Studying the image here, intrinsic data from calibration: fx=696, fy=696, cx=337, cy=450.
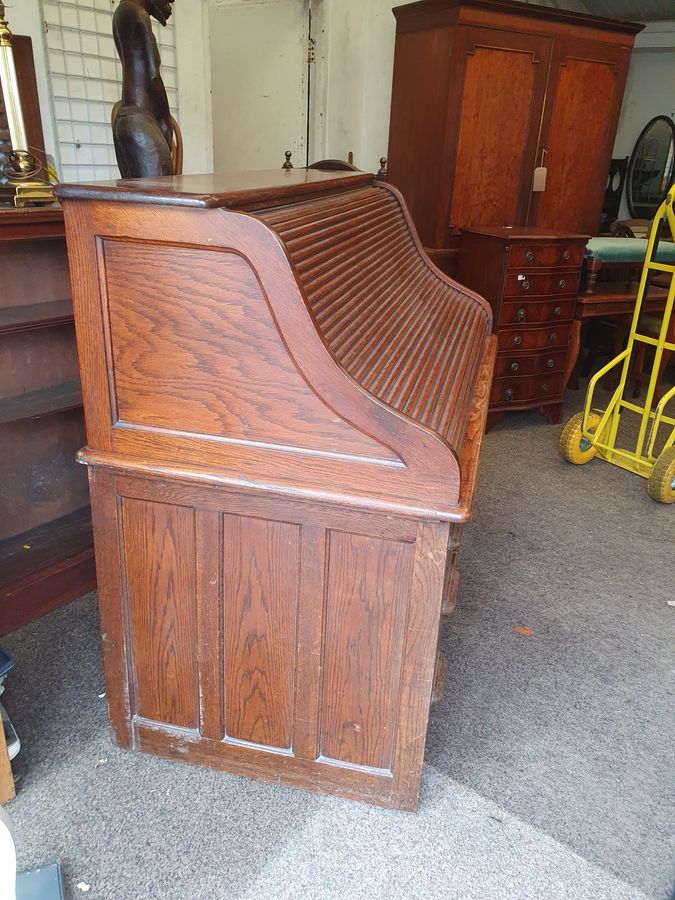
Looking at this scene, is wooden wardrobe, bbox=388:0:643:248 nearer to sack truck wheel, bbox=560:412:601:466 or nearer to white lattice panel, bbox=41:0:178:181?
sack truck wheel, bbox=560:412:601:466

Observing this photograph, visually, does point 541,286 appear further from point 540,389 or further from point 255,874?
point 255,874

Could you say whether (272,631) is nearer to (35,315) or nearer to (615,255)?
(35,315)

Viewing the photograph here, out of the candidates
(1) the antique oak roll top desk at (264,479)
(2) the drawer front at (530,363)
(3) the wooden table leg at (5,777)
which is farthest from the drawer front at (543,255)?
(3) the wooden table leg at (5,777)

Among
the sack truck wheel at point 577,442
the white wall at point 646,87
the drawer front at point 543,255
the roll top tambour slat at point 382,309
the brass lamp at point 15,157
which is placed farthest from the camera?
the white wall at point 646,87

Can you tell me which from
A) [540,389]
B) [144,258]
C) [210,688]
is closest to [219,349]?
[144,258]

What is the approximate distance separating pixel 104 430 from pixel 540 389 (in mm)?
3033

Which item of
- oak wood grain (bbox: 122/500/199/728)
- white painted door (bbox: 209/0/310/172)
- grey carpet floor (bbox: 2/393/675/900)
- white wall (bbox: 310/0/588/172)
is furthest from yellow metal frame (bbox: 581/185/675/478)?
white painted door (bbox: 209/0/310/172)

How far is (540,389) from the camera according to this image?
3.93m

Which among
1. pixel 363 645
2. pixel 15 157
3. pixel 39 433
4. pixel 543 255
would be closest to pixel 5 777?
pixel 363 645

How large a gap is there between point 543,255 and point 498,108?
1342mm

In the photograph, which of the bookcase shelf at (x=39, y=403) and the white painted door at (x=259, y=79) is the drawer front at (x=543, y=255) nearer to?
the bookcase shelf at (x=39, y=403)

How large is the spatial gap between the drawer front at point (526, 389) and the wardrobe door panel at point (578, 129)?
1.38 m

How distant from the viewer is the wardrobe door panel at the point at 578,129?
14.7ft

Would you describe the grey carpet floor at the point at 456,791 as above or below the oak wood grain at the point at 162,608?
below
